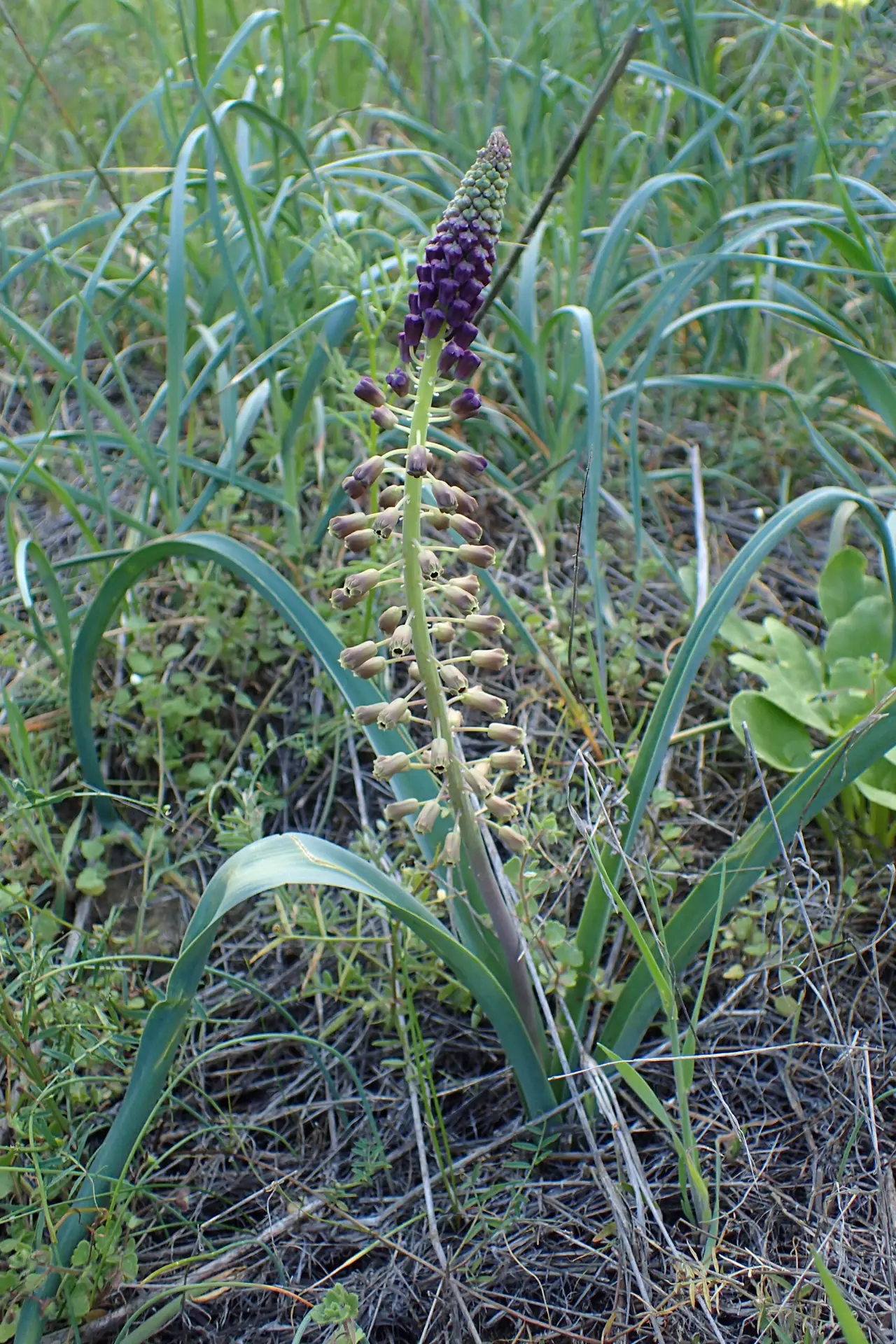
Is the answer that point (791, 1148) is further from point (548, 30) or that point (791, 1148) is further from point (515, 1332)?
point (548, 30)

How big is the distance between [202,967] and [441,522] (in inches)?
31.4

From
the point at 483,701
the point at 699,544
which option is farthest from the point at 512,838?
the point at 699,544

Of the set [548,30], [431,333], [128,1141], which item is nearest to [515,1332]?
[128,1141]

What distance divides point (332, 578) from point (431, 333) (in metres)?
1.23

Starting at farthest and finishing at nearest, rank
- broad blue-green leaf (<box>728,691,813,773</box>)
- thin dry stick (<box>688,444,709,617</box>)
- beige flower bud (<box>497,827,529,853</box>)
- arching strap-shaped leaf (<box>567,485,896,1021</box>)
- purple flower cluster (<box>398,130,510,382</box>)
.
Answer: thin dry stick (<box>688,444,709,617</box>), broad blue-green leaf (<box>728,691,813,773</box>), arching strap-shaped leaf (<box>567,485,896,1021</box>), beige flower bud (<box>497,827,529,853</box>), purple flower cluster (<box>398,130,510,382</box>)

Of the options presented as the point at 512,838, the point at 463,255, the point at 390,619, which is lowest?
the point at 512,838

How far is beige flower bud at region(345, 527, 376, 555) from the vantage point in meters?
1.57

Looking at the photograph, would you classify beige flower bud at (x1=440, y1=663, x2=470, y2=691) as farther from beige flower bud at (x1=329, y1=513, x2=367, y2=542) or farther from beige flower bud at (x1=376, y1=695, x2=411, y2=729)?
beige flower bud at (x1=329, y1=513, x2=367, y2=542)

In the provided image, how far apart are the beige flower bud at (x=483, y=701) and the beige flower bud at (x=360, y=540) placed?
0.94 feet

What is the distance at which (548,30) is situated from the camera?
340cm

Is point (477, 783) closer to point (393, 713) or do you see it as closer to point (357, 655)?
point (393, 713)

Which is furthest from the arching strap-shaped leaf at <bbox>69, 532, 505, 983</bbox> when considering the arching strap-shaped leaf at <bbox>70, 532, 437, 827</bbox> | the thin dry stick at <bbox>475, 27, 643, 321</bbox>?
the thin dry stick at <bbox>475, 27, 643, 321</bbox>

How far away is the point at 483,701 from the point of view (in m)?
1.60

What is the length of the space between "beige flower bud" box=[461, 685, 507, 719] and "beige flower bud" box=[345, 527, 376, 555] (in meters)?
0.29
